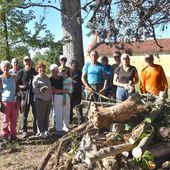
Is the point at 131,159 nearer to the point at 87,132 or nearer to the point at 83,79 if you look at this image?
the point at 87,132

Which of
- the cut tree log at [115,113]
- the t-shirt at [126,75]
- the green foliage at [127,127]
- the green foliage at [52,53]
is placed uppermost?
the green foliage at [52,53]

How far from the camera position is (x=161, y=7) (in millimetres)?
10320

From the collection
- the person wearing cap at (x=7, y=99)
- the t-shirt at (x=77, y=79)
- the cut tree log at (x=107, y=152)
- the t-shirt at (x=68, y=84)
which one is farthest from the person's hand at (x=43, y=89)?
the cut tree log at (x=107, y=152)

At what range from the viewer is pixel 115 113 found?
7.52 m

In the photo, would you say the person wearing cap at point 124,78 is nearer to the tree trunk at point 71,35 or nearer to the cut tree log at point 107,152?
the cut tree log at point 107,152

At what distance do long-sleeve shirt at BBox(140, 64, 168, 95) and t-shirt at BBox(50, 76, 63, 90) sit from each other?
191 cm

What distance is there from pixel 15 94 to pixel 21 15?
7254mm

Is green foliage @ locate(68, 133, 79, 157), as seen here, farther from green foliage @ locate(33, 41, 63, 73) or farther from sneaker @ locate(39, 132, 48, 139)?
green foliage @ locate(33, 41, 63, 73)

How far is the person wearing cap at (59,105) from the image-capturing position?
35.6ft

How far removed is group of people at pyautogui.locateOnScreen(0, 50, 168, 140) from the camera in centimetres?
1009

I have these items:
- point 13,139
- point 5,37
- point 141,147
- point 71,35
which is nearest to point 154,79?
point 13,139

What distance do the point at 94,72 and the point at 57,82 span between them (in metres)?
0.97

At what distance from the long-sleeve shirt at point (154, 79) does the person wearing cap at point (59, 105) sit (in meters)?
1.89

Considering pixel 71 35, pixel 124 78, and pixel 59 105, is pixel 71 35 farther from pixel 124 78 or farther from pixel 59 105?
pixel 124 78
